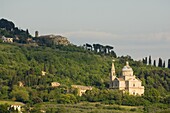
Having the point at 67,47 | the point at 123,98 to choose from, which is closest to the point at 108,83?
the point at 123,98

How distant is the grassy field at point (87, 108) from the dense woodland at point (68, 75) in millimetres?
1593

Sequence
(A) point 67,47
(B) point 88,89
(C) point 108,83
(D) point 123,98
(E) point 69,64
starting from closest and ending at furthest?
1. (D) point 123,98
2. (B) point 88,89
3. (C) point 108,83
4. (E) point 69,64
5. (A) point 67,47

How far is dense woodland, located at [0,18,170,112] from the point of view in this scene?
86.7 metres

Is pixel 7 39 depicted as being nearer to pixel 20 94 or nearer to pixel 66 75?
pixel 66 75

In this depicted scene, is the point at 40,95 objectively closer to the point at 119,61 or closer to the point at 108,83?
the point at 108,83

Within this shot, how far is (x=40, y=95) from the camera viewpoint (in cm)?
8712

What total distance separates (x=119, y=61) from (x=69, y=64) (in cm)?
917

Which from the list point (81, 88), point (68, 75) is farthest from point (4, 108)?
point (68, 75)

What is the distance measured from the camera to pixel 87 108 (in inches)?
3194

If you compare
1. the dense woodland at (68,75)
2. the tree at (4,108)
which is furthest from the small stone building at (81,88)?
the tree at (4,108)

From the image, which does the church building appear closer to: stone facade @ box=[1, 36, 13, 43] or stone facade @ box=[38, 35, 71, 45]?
stone facade @ box=[1, 36, 13, 43]

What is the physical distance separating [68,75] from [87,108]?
77.8 ft

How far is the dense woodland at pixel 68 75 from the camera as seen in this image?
86688mm

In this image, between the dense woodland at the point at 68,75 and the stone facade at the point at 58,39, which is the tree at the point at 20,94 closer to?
the dense woodland at the point at 68,75
